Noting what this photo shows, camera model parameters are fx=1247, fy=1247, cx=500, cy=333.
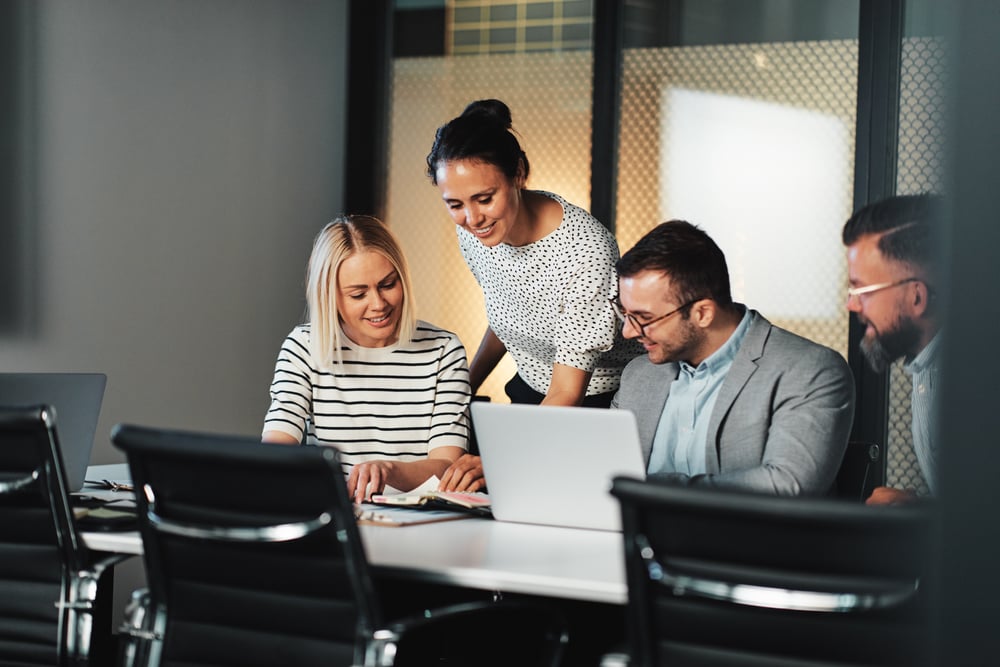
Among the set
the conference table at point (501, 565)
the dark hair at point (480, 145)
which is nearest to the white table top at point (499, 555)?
the conference table at point (501, 565)

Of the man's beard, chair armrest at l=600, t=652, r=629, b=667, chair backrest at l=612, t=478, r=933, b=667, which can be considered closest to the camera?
chair backrest at l=612, t=478, r=933, b=667

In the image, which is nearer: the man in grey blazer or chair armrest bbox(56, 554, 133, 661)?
chair armrest bbox(56, 554, 133, 661)

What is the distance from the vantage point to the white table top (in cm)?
193

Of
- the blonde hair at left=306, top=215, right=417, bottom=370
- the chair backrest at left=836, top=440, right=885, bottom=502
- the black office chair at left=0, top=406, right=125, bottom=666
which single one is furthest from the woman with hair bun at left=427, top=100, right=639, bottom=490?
the black office chair at left=0, top=406, right=125, bottom=666

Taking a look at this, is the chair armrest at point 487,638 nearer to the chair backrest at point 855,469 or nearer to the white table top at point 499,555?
the white table top at point 499,555

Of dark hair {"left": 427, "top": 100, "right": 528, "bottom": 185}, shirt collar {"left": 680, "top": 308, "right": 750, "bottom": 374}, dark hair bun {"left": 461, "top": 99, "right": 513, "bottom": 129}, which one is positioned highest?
dark hair bun {"left": 461, "top": 99, "right": 513, "bottom": 129}

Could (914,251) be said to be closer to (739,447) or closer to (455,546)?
(739,447)

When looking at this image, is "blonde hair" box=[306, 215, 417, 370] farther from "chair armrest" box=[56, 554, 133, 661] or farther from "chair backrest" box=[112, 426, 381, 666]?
"chair backrest" box=[112, 426, 381, 666]

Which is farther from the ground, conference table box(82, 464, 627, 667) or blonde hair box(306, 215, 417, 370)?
blonde hair box(306, 215, 417, 370)

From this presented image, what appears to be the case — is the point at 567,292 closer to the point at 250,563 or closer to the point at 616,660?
the point at 250,563

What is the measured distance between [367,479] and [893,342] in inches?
45.9

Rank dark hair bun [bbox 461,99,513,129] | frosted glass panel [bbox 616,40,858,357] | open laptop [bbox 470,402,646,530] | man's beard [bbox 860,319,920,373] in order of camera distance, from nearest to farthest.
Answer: open laptop [bbox 470,402,646,530] → man's beard [bbox 860,319,920,373] → dark hair bun [bbox 461,99,513,129] → frosted glass panel [bbox 616,40,858,357]

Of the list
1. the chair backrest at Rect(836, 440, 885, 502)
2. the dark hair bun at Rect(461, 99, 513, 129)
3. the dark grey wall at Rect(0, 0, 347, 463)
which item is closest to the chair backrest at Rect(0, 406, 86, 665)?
the dark hair bun at Rect(461, 99, 513, 129)

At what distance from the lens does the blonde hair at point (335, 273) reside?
303 cm
